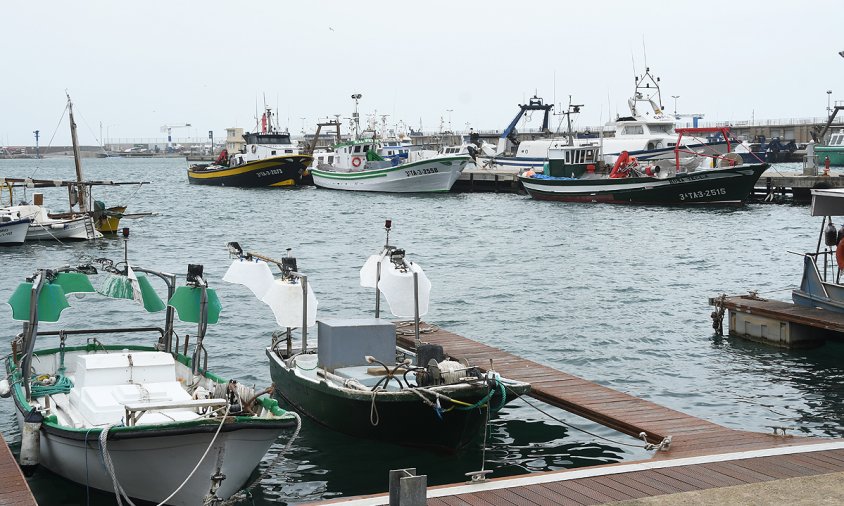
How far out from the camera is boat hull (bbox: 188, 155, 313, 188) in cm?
7975

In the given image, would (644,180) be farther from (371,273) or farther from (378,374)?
(378,374)

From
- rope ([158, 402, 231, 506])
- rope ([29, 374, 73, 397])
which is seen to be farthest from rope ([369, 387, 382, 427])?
rope ([29, 374, 73, 397])

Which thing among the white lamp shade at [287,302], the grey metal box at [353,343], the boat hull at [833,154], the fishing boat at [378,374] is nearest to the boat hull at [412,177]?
the boat hull at [833,154]

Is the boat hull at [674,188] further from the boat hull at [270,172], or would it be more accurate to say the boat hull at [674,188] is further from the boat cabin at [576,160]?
the boat hull at [270,172]

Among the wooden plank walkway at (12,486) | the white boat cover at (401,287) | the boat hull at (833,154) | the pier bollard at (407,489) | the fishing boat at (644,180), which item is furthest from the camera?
the boat hull at (833,154)

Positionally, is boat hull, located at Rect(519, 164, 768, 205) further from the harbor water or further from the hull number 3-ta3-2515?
the hull number 3-ta3-2515

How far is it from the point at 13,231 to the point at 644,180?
31500 mm

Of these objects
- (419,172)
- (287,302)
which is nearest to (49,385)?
(287,302)

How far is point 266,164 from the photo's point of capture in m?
79.8

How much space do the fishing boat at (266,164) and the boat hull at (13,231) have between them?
142 feet

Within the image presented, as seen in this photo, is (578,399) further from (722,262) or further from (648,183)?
(648,183)

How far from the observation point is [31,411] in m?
11.7

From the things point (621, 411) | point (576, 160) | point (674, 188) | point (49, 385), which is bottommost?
point (621, 411)

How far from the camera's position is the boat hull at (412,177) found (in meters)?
68.5
